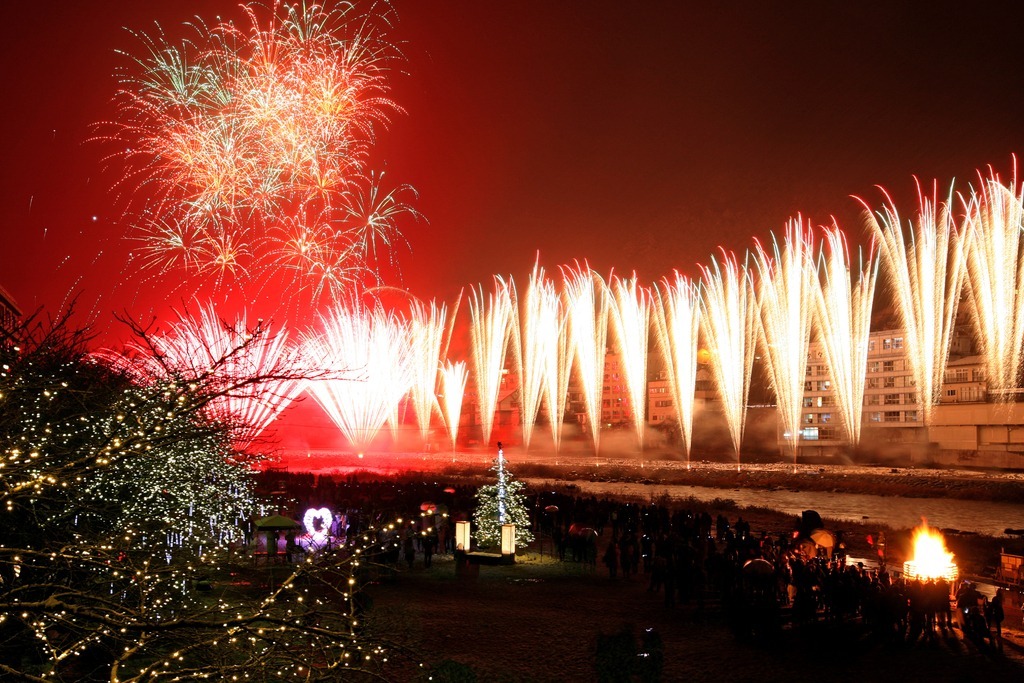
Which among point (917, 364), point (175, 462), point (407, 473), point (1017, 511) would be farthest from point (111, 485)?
point (407, 473)

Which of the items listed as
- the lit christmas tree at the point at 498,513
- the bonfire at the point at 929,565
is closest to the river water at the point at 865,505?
the bonfire at the point at 929,565

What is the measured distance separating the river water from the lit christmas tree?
16.3 m

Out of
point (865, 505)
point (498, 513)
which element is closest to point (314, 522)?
point (498, 513)

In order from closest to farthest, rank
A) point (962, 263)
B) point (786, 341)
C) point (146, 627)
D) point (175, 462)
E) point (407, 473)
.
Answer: point (146, 627), point (175, 462), point (962, 263), point (786, 341), point (407, 473)

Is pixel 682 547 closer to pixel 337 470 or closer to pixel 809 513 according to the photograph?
pixel 809 513

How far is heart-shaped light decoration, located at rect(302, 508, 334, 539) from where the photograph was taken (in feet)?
65.9

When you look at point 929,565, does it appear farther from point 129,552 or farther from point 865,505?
point 865,505

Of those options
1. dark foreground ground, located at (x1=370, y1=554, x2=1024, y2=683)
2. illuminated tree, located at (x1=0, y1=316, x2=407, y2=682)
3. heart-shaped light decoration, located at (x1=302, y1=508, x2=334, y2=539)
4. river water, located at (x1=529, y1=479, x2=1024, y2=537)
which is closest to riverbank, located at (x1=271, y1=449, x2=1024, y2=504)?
river water, located at (x1=529, y1=479, x2=1024, y2=537)

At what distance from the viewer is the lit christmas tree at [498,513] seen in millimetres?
21688

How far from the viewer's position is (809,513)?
20.8 m

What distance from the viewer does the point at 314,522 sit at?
67.8 ft

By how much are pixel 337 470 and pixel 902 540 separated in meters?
42.7

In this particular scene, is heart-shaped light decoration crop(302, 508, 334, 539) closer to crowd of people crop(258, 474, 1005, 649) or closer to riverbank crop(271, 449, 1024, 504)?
crowd of people crop(258, 474, 1005, 649)

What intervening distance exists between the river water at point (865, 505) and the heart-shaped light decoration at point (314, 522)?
69.9 feet
